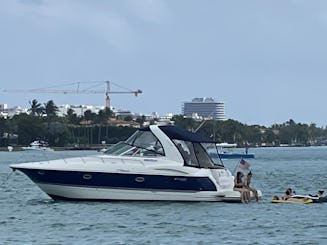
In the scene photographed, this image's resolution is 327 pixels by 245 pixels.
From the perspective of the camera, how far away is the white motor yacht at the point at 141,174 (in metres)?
49.9

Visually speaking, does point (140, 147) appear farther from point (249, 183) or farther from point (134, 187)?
point (249, 183)

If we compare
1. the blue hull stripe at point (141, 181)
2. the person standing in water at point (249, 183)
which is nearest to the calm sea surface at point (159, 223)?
the person standing in water at point (249, 183)

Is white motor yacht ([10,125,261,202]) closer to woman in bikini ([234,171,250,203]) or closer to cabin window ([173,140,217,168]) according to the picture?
cabin window ([173,140,217,168])

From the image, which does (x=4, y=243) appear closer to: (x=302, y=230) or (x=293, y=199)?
(x=302, y=230)

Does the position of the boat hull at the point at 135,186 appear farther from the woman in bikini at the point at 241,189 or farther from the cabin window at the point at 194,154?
the woman in bikini at the point at 241,189

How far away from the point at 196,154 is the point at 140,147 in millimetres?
2644

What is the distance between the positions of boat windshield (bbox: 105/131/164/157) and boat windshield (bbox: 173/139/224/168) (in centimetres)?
93

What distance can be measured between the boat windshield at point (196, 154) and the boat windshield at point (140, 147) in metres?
0.93

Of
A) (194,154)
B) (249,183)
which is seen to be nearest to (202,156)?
(194,154)

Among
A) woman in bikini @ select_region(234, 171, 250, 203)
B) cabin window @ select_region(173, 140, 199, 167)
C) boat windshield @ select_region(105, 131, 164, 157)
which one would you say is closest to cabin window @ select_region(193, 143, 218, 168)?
cabin window @ select_region(173, 140, 199, 167)

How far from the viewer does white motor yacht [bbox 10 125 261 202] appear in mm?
49875

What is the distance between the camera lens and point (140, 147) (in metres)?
51.2

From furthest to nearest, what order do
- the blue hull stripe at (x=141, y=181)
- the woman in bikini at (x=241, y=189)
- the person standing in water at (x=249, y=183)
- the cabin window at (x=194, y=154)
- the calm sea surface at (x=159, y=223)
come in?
the person standing in water at (x=249, y=183), the woman in bikini at (x=241, y=189), the cabin window at (x=194, y=154), the blue hull stripe at (x=141, y=181), the calm sea surface at (x=159, y=223)

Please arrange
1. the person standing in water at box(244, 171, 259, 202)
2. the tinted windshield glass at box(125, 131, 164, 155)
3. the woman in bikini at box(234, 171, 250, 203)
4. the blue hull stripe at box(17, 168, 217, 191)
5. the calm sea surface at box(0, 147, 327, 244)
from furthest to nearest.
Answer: the person standing in water at box(244, 171, 259, 202) < the woman in bikini at box(234, 171, 250, 203) < the tinted windshield glass at box(125, 131, 164, 155) < the blue hull stripe at box(17, 168, 217, 191) < the calm sea surface at box(0, 147, 327, 244)
